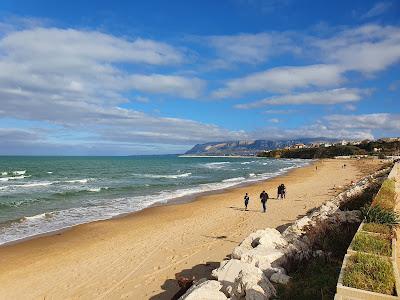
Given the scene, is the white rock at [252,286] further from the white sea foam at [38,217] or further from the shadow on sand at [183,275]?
the white sea foam at [38,217]

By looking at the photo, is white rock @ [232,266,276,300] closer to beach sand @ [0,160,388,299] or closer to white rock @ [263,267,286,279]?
white rock @ [263,267,286,279]

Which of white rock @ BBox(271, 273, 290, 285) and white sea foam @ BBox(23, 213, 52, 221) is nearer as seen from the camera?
white rock @ BBox(271, 273, 290, 285)

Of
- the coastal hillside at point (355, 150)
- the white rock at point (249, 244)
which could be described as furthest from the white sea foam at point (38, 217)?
the coastal hillside at point (355, 150)

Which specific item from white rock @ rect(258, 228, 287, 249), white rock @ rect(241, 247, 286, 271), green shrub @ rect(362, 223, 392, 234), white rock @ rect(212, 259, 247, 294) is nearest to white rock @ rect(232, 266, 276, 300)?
white rock @ rect(212, 259, 247, 294)

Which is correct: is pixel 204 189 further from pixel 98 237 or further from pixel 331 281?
pixel 331 281

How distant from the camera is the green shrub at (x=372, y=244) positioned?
25.7ft

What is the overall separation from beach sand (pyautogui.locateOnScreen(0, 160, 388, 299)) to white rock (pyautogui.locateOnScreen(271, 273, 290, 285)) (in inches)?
136

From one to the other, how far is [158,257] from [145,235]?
4.01 m

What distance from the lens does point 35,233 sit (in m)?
18.6

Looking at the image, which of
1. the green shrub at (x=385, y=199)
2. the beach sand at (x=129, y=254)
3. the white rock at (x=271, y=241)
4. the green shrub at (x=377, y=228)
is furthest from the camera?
the green shrub at (x=385, y=199)

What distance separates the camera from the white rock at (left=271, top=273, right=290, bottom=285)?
8.15m

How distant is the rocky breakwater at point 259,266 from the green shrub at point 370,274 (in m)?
1.74

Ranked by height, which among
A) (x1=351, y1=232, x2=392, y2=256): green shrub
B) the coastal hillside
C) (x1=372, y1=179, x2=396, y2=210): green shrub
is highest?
the coastal hillside

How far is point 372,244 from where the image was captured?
8.12m
